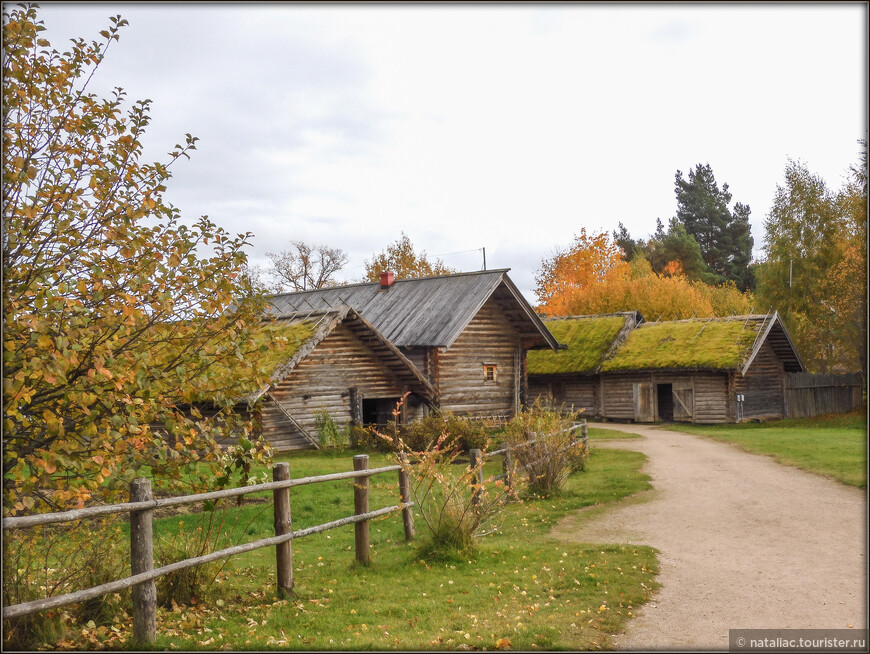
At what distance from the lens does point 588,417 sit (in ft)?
131

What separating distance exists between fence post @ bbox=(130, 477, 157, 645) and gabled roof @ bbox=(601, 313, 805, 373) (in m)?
31.2

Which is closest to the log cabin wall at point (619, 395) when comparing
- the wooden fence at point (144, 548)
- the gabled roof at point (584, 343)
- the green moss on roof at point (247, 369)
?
the gabled roof at point (584, 343)

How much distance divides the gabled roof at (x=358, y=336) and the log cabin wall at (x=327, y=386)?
29 cm

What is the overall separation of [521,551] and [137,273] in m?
6.41

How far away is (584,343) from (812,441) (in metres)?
16.7

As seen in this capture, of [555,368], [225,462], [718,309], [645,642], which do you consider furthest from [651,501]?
[718,309]

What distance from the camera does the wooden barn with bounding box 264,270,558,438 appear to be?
2781cm

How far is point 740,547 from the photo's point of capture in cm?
1077

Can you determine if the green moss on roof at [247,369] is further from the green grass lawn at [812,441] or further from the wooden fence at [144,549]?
the green grass lawn at [812,441]

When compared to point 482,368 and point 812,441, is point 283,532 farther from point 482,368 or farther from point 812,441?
point 482,368

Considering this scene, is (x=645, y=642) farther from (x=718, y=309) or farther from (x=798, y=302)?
(x=718, y=309)

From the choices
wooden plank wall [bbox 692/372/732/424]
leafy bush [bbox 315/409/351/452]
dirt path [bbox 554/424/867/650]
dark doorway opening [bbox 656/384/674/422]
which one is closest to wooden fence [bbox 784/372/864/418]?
wooden plank wall [bbox 692/372/732/424]

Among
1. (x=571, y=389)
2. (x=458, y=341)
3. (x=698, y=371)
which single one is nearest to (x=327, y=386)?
(x=458, y=341)

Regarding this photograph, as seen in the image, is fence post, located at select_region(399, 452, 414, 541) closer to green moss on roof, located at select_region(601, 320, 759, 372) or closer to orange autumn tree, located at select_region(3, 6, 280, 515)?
orange autumn tree, located at select_region(3, 6, 280, 515)
